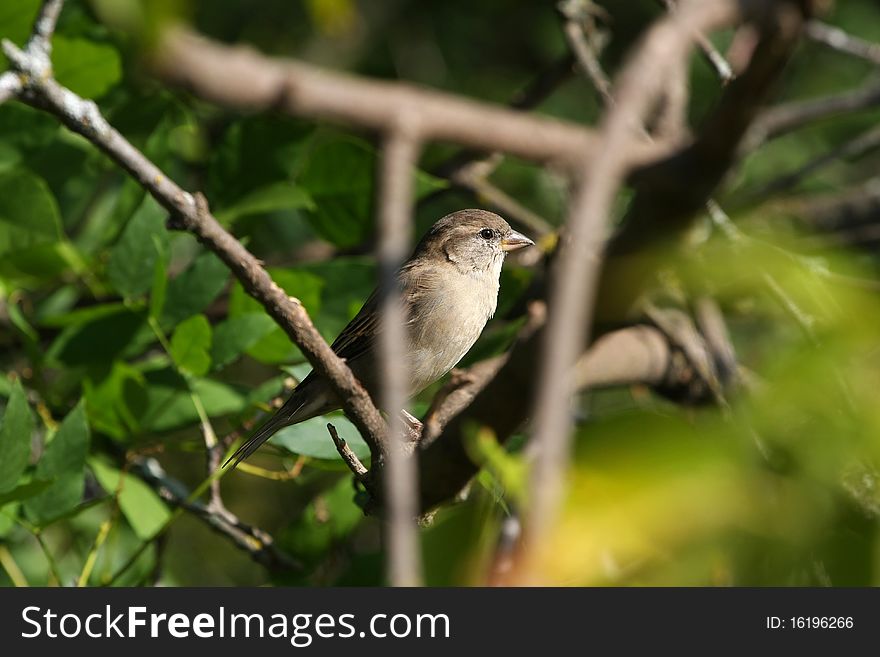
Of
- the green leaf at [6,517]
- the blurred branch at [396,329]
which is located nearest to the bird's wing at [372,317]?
the green leaf at [6,517]

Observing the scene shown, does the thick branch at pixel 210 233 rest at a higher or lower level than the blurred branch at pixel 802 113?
lower

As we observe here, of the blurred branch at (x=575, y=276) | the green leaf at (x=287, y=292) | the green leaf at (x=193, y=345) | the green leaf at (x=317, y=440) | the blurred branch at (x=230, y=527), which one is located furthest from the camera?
the green leaf at (x=287, y=292)

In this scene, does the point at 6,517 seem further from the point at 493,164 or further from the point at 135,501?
the point at 493,164

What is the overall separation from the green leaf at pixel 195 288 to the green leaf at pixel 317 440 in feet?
1.76

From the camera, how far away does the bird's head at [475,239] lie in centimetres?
473

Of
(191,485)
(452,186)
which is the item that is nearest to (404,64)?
(452,186)

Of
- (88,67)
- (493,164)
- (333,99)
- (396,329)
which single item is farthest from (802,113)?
(396,329)

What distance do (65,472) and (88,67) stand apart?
169cm

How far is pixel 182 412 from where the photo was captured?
13.2 feet

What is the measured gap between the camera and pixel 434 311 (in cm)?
446

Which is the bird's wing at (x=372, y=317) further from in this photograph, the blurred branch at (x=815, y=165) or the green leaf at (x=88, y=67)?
the blurred branch at (x=815, y=165)

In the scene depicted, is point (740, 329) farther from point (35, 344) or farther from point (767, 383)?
point (767, 383)

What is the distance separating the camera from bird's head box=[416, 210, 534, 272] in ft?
15.5

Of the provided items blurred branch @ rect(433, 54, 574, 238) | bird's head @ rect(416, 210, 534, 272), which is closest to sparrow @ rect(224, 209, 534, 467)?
bird's head @ rect(416, 210, 534, 272)
